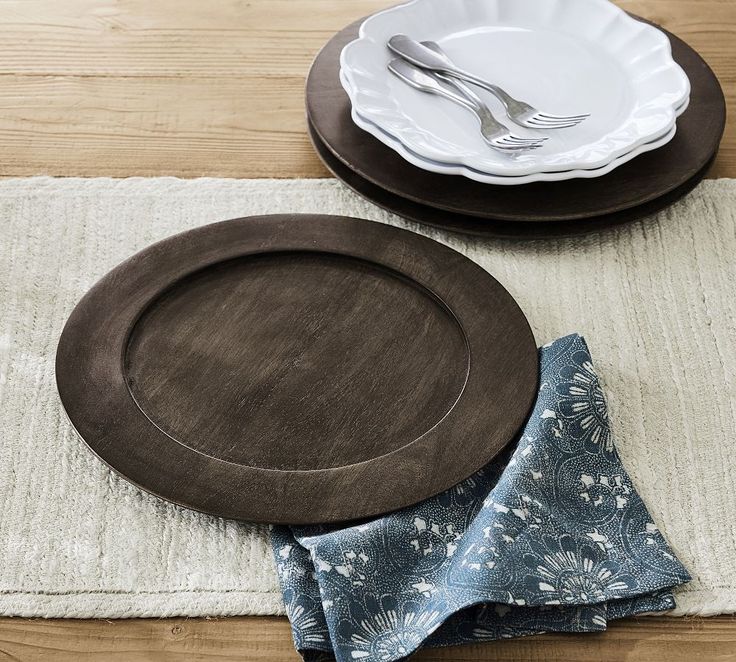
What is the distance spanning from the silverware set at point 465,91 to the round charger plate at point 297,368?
0.13 metres

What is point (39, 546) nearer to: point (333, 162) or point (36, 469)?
point (36, 469)

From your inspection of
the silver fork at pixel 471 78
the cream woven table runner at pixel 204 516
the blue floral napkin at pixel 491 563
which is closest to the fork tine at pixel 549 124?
the silver fork at pixel 471 78

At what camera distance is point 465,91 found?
0.94 m

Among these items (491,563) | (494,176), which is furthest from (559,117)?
(491,563)

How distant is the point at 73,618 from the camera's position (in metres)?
0.61

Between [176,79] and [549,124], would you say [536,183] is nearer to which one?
[549,124]

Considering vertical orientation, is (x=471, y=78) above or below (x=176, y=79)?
above

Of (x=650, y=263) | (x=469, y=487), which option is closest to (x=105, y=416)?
(x=469, y=487)

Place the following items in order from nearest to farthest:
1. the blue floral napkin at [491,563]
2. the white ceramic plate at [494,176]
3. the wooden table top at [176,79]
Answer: the blue floral napkin at [491,563] → the white ceramic plate at [494,176] → the wooden table top at [176,79]

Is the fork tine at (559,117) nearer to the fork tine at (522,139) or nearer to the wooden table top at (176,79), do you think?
the fork tine at (522,139)

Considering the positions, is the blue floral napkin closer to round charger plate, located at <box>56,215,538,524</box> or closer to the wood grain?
round charger plate, located at <box>56,215,538,524</box>

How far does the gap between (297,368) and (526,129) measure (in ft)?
1.10

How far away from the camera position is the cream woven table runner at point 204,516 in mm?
635

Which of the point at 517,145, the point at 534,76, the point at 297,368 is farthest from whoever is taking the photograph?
the point at 534,76
